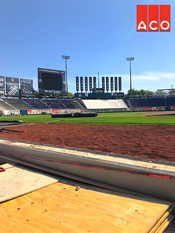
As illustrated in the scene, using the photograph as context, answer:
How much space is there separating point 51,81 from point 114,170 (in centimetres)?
6170

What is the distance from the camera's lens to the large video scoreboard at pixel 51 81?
61.0 m

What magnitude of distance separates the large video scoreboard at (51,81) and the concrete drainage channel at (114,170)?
187 ft

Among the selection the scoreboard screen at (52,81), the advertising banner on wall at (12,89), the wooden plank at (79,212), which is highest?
the scoreboard screen at (52,81)

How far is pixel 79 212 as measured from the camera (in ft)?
12.3

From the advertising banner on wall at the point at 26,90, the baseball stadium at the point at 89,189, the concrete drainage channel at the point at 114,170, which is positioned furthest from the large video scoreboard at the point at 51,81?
the concrete drainage channel at the point at 114,170

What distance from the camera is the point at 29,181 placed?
5488mm

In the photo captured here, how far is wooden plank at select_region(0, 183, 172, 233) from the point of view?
3.25m

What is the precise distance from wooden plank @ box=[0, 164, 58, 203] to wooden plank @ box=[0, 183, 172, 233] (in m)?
0.28

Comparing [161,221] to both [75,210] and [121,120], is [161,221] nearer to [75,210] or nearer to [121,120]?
[75,210]

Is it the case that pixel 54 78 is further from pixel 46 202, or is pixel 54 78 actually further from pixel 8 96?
pixel 46 202

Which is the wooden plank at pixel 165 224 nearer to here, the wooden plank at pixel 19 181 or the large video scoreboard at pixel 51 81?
the wooden plank at pixel 19 181

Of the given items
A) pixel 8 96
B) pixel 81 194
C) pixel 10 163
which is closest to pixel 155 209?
pixel 81 194

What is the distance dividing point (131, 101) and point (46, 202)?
85.3m

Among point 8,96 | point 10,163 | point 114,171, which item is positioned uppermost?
point 8,96
